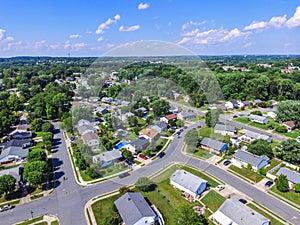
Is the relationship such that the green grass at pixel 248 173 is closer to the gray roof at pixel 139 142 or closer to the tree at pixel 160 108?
the gray roof at pixel 139 142

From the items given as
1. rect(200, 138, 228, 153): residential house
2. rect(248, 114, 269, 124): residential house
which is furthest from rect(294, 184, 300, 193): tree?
rect(248, 114, 269, 124): residential house

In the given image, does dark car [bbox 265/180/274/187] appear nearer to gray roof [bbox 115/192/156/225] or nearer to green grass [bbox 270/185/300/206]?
green grass [bbox 270/185/300/206]

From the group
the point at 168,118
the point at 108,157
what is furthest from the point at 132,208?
the point at 168,118

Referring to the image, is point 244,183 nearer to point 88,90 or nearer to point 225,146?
point 225,146

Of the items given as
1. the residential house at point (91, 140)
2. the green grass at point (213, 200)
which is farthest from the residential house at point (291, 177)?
the residential house at point (91, 140)

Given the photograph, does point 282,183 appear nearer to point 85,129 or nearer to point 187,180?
point 187,180

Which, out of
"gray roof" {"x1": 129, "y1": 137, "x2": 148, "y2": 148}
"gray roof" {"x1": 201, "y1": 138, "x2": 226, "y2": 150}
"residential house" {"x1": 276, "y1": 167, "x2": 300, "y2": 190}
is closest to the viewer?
"residential house" {"x1": 276, "y1": 167, "x2": 300, "y2": 190}
